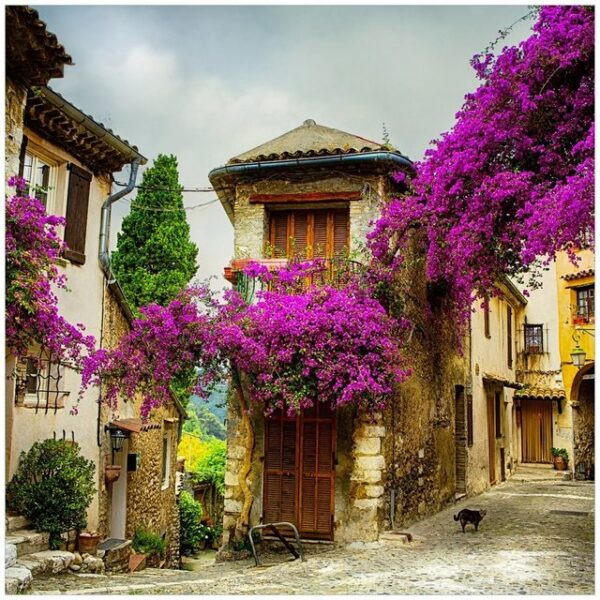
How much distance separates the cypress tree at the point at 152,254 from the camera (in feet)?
81.3

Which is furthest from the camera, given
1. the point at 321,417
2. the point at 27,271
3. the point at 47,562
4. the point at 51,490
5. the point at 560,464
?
the point at 560,464

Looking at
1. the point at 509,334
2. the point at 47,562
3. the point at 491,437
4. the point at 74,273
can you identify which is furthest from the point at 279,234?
the point at 509,334

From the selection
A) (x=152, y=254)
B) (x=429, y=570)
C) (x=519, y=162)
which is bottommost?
(x=429, y=570)

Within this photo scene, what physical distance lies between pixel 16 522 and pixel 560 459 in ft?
61.4

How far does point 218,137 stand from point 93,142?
7425mm

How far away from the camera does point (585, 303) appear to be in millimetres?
22375

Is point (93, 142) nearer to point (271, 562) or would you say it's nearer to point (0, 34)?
point (0, 34)

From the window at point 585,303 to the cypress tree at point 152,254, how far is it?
1338 cm

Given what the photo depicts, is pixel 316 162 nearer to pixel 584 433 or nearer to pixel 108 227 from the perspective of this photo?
pixel 108 227

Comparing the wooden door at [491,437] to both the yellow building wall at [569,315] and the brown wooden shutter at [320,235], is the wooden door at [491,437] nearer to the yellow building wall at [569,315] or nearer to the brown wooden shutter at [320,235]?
the yellow building wall at [569,315]

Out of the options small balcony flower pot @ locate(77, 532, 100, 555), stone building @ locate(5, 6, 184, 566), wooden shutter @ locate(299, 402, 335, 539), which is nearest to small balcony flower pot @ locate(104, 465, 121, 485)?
stone building @ locate(5, 6, 184, 566)

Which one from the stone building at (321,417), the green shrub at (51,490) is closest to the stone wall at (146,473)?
the green shrub at (51,490)

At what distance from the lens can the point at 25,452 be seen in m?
9.45

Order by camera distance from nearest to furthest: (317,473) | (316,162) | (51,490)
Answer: (51,490) → (317,473) → (316,162)
